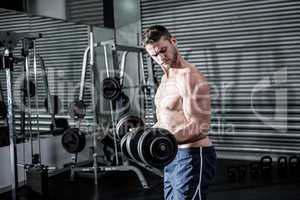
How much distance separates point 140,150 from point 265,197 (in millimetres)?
2296

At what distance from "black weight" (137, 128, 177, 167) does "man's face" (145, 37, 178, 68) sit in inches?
12.9

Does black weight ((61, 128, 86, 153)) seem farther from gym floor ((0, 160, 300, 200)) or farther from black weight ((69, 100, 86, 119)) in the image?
gym floor ((0, 160, 300, 200))

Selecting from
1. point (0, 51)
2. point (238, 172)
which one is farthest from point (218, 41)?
point (0, 51)

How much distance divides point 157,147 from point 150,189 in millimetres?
2447

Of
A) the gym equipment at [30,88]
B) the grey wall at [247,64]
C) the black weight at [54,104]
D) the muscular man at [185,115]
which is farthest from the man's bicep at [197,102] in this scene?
the grey wall at [247,64]

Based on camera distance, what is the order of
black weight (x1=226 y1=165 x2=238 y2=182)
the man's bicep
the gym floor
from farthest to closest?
black weight (x1=226 y1=165 x2=238 y2=182)
the gym floor
the man's bicep

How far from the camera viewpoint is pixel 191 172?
5.94 feet

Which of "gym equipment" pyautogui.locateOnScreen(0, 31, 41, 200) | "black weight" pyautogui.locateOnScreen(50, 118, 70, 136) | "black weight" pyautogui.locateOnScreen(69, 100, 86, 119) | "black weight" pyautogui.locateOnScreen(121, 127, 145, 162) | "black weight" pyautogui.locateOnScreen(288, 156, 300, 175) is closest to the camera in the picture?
"black weight" pyautogui.locateOnScreen(121, 127, 145, 162)

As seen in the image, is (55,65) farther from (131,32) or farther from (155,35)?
(155,35)

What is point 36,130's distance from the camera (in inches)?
191

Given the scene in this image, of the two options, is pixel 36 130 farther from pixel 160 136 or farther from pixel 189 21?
pixel 160 136

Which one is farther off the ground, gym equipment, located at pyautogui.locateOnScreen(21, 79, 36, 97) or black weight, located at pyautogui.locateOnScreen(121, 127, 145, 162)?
gym equipment, located at pyautogui.locateOnScreen(21, 79, 36, 97)

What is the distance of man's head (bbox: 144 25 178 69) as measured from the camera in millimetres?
1795

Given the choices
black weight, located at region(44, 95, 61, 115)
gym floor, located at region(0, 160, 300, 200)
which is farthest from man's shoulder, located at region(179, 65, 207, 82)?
black weight, located at region(44, 95, 61, 115)
